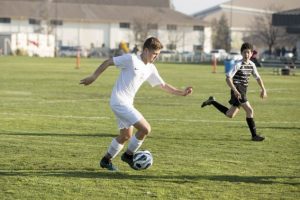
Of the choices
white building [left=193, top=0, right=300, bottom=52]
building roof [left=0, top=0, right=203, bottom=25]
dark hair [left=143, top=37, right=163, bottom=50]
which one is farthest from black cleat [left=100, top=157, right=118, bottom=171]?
white building [left=193, top=0, right=300, bottom=52]

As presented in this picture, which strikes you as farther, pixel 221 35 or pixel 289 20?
pixel 221 35

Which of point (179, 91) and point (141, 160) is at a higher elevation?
point (179, 91)

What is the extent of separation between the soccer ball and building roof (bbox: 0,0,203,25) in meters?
103

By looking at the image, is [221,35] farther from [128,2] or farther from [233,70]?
[233,70]

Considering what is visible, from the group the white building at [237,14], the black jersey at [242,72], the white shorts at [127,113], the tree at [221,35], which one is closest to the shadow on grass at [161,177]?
the white shorts at [127,113]

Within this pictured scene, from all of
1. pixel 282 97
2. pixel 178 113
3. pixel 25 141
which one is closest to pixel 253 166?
pixel 25 141

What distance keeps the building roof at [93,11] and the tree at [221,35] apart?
4.14m

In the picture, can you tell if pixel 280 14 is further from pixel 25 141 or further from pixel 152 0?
pixel 25 141

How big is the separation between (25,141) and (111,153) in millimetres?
3204

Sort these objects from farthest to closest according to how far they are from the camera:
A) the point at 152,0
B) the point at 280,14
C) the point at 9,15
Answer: the point at 152,0 → the point at 9,15 → the point at 280,14

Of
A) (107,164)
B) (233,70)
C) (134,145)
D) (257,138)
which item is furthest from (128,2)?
(107,164)

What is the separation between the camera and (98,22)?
113438mm

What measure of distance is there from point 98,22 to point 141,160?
4140 inches

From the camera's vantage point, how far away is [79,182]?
877cm
